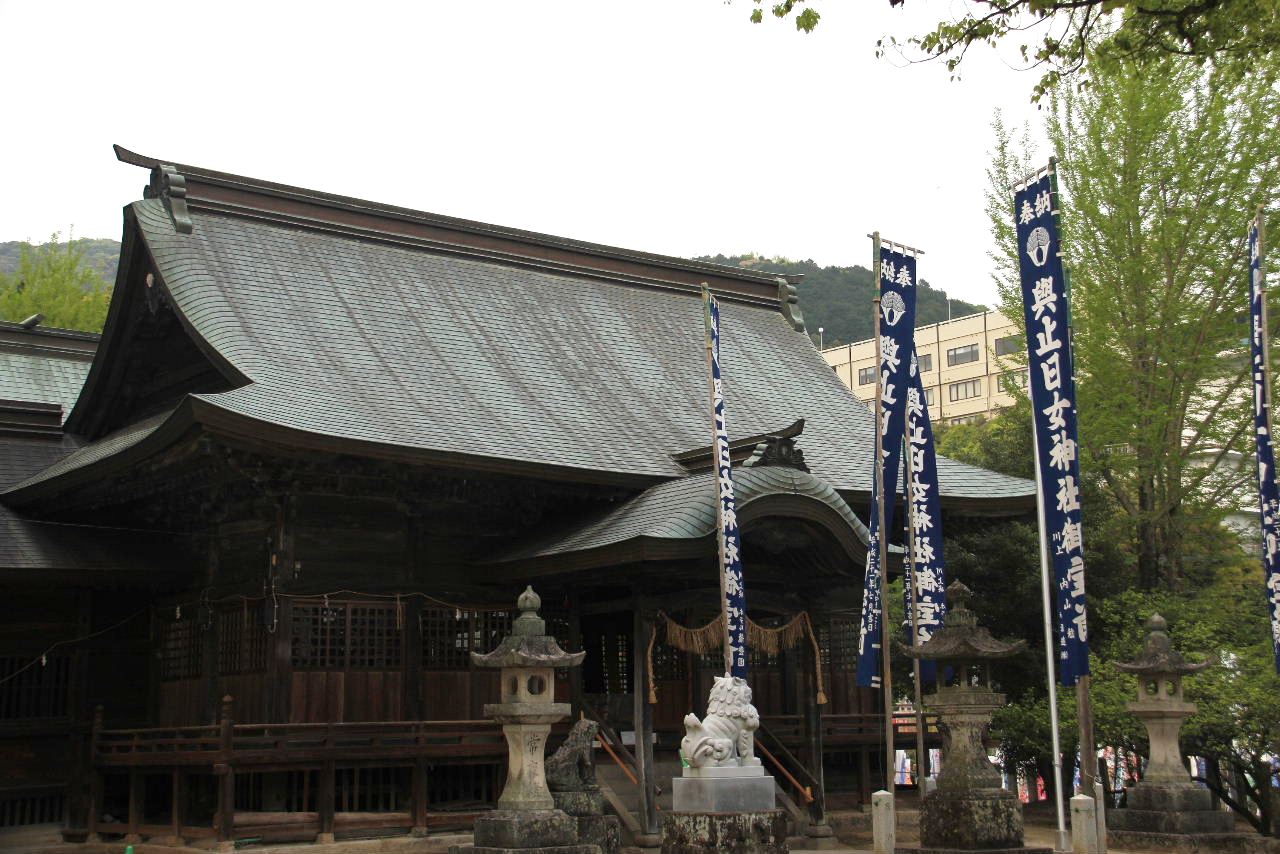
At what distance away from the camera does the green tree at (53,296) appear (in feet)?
117

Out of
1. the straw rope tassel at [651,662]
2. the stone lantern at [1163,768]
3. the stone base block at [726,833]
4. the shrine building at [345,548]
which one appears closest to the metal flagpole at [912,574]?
the shrine building at [345,548]

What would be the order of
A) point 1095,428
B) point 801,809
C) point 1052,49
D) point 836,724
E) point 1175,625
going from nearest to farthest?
point 1052,49, point 801,809, point 836,724, point 1175,625, point 1095,428

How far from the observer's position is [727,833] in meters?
12.7

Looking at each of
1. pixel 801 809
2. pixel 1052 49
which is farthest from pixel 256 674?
pixel 1052 49

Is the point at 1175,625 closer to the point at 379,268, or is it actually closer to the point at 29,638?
the point at 379,268

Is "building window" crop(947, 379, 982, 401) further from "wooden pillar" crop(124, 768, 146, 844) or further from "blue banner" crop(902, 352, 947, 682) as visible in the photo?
"wooden pillar" crop(124, 768, 146, 844)

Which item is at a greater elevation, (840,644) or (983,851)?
(840,644)

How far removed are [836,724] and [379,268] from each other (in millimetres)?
10244

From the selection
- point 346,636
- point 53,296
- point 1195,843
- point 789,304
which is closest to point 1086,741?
point 1195,843

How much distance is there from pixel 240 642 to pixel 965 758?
906 centimetres

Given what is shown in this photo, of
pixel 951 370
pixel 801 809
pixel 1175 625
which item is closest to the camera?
pixel 801 809

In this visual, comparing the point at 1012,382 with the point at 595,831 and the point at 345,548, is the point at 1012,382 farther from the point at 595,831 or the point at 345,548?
the point at 595,831

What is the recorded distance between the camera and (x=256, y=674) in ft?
56.5

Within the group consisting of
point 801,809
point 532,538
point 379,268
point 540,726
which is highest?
point 379,268
